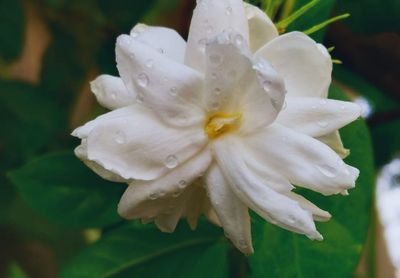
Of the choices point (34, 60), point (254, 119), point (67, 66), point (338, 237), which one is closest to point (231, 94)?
point (254, 119)

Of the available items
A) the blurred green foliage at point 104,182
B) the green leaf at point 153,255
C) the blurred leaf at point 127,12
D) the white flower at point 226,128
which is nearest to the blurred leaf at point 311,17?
the blurred green foliage at point 104,182

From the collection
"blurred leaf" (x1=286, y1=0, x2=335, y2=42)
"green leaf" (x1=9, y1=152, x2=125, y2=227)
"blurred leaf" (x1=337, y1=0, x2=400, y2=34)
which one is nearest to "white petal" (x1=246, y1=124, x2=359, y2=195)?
"blurred leaf" (x1=286, y1=0, x2=335, y2=42)

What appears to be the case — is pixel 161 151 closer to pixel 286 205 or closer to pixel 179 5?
pixel 286 205

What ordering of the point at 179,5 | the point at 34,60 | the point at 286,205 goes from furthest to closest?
the point at 34,60, the point at 179,5, the point at 286,205

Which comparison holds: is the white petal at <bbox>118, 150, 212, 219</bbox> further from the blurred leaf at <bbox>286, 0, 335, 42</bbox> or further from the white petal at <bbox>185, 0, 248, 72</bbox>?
the blurred leaf at <bbox>286, 0, 335, 42</bbox>

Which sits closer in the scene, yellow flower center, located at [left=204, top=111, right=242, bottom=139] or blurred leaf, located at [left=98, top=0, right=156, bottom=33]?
yellow flower center, located at [left=204, top=111, right=242, bottom=139]

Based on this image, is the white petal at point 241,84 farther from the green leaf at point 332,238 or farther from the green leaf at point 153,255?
the green leaf at point 153,255
